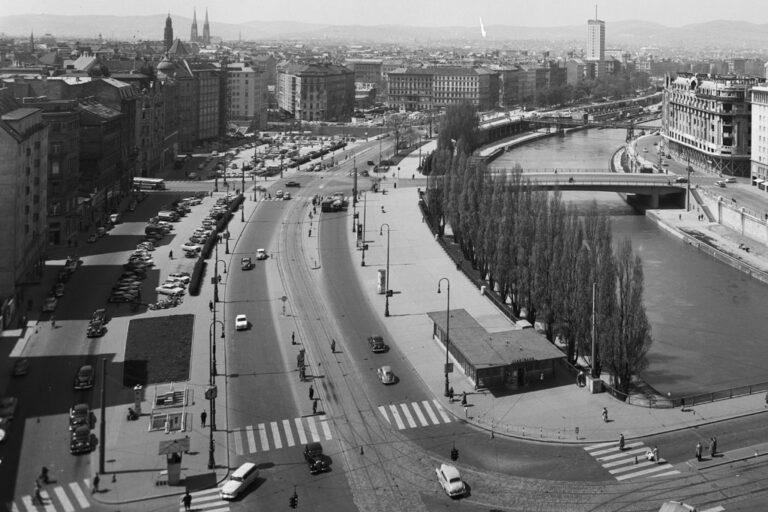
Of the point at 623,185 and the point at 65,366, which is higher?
the point at 623,185

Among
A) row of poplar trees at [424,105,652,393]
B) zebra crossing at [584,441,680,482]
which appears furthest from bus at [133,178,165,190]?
zebra crossing at [584,441,680,482]

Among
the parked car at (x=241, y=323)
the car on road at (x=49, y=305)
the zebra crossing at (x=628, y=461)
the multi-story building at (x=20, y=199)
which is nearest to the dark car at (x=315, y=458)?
the zebra crossing at (x=628, y=461)

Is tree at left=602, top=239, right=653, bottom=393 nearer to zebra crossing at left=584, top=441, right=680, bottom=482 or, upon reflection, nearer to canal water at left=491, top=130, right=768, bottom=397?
canal water at left=491, top=130, right=768, bottom=397

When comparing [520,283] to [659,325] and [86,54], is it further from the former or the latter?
[86,54]

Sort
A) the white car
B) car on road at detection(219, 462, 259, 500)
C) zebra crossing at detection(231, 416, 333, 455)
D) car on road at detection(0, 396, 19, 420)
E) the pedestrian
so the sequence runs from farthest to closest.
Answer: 1. car on road at detection(0, 396, 19, 420)
2. zebra crossing at detection(231, 416, 333, 455)
3. the white car
4. car on road at detection(219, 462, 259, 500)
5. the pedestrian

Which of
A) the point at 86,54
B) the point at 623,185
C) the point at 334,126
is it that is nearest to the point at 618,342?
the point at 623,185

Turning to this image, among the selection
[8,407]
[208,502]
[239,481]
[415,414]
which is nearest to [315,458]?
[239,481]
